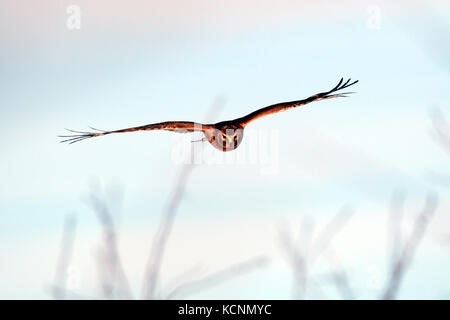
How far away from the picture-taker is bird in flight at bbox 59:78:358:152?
20531 mm

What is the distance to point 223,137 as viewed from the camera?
20.9 m

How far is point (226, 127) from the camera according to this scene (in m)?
21.1

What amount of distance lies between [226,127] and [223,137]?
35cm

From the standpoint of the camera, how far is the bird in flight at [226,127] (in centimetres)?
2053

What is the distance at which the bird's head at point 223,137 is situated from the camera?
20.9 m

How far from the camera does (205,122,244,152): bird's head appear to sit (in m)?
20.9

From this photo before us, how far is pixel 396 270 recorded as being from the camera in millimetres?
5398
